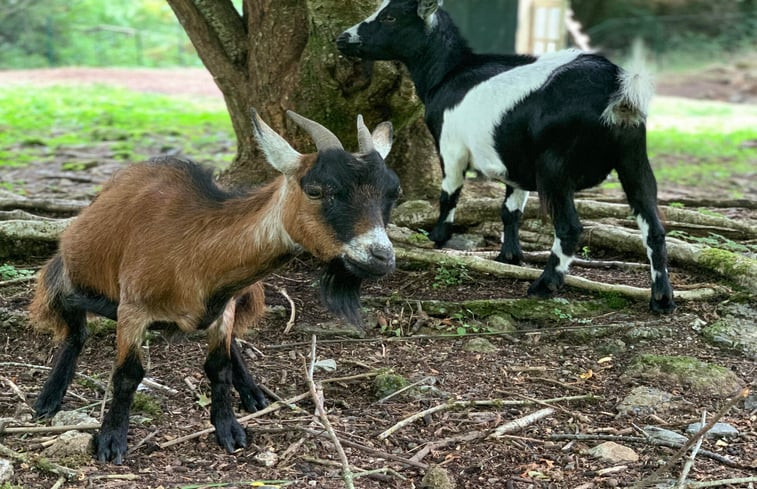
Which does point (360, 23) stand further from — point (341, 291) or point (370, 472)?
point (370, 472)

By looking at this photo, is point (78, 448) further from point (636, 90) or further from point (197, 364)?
point (636, 90)

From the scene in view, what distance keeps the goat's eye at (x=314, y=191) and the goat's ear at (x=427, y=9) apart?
10.0 ft

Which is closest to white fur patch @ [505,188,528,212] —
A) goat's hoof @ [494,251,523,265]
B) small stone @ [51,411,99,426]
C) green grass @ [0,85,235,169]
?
goat's hoof @ [494,251,523,265]

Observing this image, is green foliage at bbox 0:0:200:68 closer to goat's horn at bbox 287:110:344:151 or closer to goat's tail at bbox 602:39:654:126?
goat's tail at bbox 602:39:654:126

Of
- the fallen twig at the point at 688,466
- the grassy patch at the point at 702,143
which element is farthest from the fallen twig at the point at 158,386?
the grassy patch at the point at 702,143

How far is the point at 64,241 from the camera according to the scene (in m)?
4.50

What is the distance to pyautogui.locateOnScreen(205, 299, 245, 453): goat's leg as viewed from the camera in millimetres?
4000

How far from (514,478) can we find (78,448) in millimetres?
1863

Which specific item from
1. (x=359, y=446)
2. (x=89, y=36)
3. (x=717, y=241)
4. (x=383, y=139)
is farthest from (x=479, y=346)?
(x=89, y=36)

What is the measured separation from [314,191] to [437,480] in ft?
4.16

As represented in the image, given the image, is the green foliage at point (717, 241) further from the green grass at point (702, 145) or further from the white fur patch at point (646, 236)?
the green grass at point (702, 145)

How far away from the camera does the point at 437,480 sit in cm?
357

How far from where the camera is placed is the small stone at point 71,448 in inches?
147

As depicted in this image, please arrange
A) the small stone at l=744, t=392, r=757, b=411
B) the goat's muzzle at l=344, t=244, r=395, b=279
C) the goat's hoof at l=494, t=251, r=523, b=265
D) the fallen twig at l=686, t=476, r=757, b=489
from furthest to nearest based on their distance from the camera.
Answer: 1. the goat's hoof at l=494, t=251, r=523, b=265
2. the small stone at l=744, t=392, r=757, b=411
3. the fallen twig at l=686, t=476, r=757, b=489
4. the goat's muzzle at l=344, t=244, r=395, b=279
